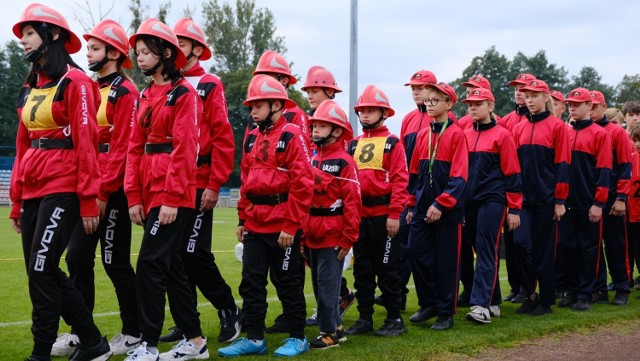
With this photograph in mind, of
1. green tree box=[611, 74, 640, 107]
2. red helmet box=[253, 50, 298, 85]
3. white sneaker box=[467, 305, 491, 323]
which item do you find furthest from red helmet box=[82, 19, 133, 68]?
green tree box=[611, 74, 640, 107]

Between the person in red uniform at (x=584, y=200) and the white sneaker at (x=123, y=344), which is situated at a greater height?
the person in red uniform at (x=584, y=200)

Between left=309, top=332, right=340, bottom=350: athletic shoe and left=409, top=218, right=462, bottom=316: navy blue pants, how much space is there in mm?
1470

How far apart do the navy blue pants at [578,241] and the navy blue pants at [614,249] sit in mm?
366

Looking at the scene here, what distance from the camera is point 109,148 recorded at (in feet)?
21.0

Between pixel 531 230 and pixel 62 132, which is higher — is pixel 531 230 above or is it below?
below

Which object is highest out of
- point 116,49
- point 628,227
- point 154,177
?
point 116,49

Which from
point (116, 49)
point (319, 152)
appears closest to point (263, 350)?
point (319, 152)

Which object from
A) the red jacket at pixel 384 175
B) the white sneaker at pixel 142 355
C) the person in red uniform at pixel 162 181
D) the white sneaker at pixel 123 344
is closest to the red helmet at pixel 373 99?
the red jacket at pixel 384 175

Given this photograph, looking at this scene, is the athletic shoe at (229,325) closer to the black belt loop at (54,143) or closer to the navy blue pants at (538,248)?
the black belt loop at (54,143)

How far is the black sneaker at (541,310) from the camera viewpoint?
853 cm

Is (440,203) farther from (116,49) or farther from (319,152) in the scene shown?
(116,49)

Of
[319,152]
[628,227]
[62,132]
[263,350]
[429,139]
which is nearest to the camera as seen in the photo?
[62,132]

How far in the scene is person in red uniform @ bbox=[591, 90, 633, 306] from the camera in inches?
376

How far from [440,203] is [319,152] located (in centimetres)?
135
